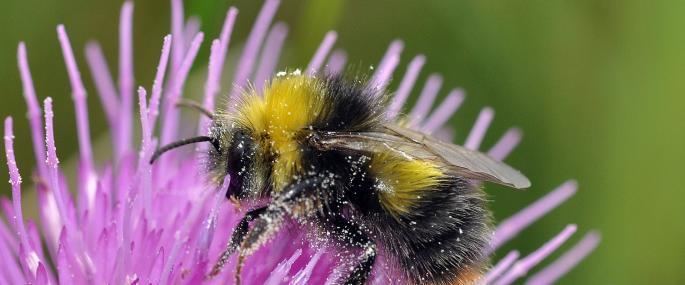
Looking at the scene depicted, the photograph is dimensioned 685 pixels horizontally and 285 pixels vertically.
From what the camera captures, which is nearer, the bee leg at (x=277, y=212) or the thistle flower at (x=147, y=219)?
the bee leg at (x=277, y=212)

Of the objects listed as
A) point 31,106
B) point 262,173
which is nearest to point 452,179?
point 262,173

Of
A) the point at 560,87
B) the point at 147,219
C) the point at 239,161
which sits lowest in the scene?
the point at 147,219

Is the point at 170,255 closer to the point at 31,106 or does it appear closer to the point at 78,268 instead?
the point at 78,268

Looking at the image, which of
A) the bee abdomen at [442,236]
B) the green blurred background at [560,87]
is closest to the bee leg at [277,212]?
the bee abdomen at [442,236]

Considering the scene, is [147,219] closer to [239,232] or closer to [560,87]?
[239,232]

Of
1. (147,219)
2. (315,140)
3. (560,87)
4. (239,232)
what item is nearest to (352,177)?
(315,140)

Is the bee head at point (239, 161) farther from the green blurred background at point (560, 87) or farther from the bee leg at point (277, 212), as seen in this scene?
the green blurred background at point (560, 87)
